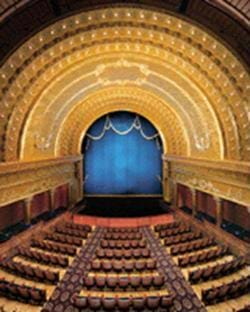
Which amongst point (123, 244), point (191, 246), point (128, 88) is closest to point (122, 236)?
point (123, 244)

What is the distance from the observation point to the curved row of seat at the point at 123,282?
400 inches

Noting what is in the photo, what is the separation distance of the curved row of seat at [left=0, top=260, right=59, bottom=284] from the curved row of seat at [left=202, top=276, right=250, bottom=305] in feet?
16.3

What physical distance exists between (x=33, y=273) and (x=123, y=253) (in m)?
3.68

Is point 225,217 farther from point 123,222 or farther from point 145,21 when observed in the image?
point 145,21

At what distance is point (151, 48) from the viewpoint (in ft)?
48.1

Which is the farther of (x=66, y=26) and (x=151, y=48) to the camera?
(x=151, y=48)

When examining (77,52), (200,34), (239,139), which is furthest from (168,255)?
(77,52)

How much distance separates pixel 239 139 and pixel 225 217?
16.2ft

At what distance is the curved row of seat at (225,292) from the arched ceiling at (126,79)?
6686 millimetres

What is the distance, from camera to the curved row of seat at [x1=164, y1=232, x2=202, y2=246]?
568 inches

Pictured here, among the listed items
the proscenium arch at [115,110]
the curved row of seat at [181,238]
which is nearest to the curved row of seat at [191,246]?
the curved row of seat at [181,238]

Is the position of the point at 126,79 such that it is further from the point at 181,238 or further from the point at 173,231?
the point at 181,238

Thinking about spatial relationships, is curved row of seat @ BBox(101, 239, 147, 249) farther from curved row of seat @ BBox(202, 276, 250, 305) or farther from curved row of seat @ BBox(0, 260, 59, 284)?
curved row of seat @ BBox(202, 276, 250, 305)

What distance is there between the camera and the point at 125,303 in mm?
8898
